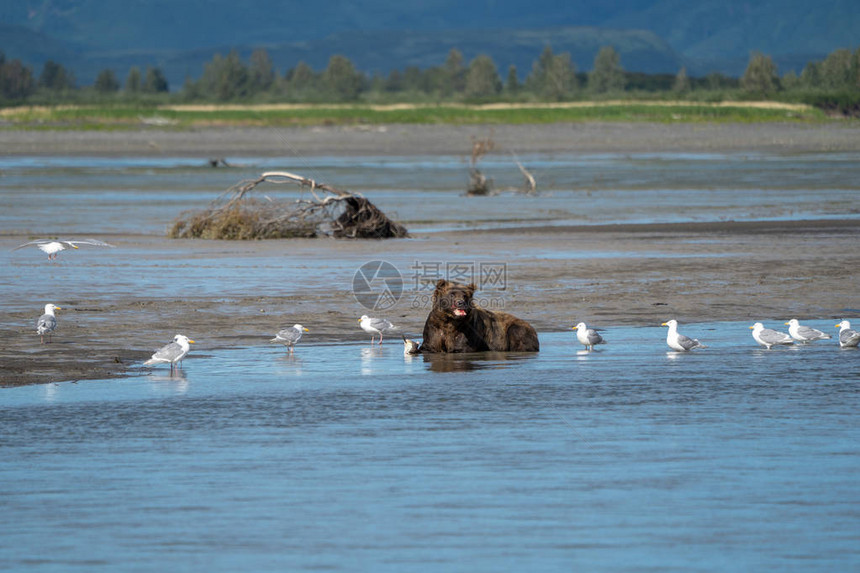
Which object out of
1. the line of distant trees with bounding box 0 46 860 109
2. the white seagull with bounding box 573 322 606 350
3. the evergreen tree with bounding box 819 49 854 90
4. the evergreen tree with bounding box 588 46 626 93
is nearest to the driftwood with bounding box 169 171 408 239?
the white seagull with bounding box 573 322 606 350

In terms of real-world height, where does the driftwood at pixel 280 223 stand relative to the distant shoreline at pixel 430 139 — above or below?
below

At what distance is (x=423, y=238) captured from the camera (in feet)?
88.4

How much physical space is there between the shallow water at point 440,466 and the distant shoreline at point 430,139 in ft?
173

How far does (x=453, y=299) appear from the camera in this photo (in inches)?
539

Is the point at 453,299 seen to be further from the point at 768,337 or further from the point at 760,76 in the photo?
the point at 760,76

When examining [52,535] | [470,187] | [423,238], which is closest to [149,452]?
[52,535]

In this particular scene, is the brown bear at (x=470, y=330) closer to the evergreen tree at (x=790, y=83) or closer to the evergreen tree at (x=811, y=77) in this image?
the evergreen tree at (x=811, y=77)

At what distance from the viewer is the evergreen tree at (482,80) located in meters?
177

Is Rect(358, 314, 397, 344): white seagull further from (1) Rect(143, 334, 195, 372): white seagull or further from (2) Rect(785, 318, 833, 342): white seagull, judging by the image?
(2) Rect(785, 318, 833, 342): white seagull

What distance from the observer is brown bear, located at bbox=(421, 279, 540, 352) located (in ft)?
45.5

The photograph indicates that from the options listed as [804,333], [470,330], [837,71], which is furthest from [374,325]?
[837,71]

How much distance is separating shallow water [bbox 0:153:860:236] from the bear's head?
50.8 feet

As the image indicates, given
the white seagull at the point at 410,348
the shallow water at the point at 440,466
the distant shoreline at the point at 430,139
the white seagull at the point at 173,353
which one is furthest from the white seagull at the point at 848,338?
the distant shoreline at the point at 430,139

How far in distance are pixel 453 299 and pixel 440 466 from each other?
448 cm
